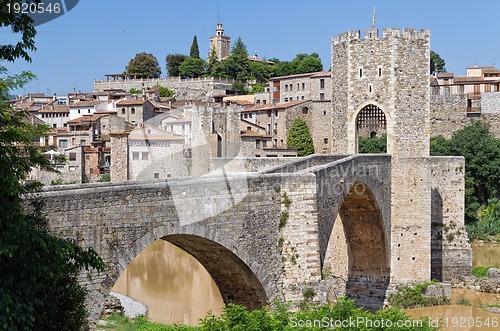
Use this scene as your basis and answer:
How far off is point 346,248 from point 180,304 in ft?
16.3

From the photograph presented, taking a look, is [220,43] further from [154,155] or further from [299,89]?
[154,155]

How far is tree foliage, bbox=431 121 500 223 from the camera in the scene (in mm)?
35750

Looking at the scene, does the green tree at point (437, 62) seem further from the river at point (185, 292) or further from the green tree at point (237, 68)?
the river at point (185, 292)

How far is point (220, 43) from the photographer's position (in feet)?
358

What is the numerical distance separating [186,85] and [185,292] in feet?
176

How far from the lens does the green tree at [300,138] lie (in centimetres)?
4609

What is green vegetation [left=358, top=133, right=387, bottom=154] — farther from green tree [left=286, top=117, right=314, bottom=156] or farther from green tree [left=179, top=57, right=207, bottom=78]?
green tree [left=179, top=57, right=207, bottom=78]

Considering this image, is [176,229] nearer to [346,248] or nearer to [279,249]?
[279,249]

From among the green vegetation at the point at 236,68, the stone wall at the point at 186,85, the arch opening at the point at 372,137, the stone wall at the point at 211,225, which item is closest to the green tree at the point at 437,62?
the green vegetation at the point at 236,68

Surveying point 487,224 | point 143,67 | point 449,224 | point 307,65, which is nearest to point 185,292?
point 449,224

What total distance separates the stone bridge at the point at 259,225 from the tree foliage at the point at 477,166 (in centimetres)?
1366

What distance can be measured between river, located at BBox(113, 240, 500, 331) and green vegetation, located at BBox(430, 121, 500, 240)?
1.92m

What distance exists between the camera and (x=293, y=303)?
13.8m

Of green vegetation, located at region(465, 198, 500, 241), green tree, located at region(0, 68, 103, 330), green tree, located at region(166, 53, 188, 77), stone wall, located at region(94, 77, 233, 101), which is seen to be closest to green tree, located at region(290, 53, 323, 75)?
stone wall, located at region(94, 77, 233, 101)
